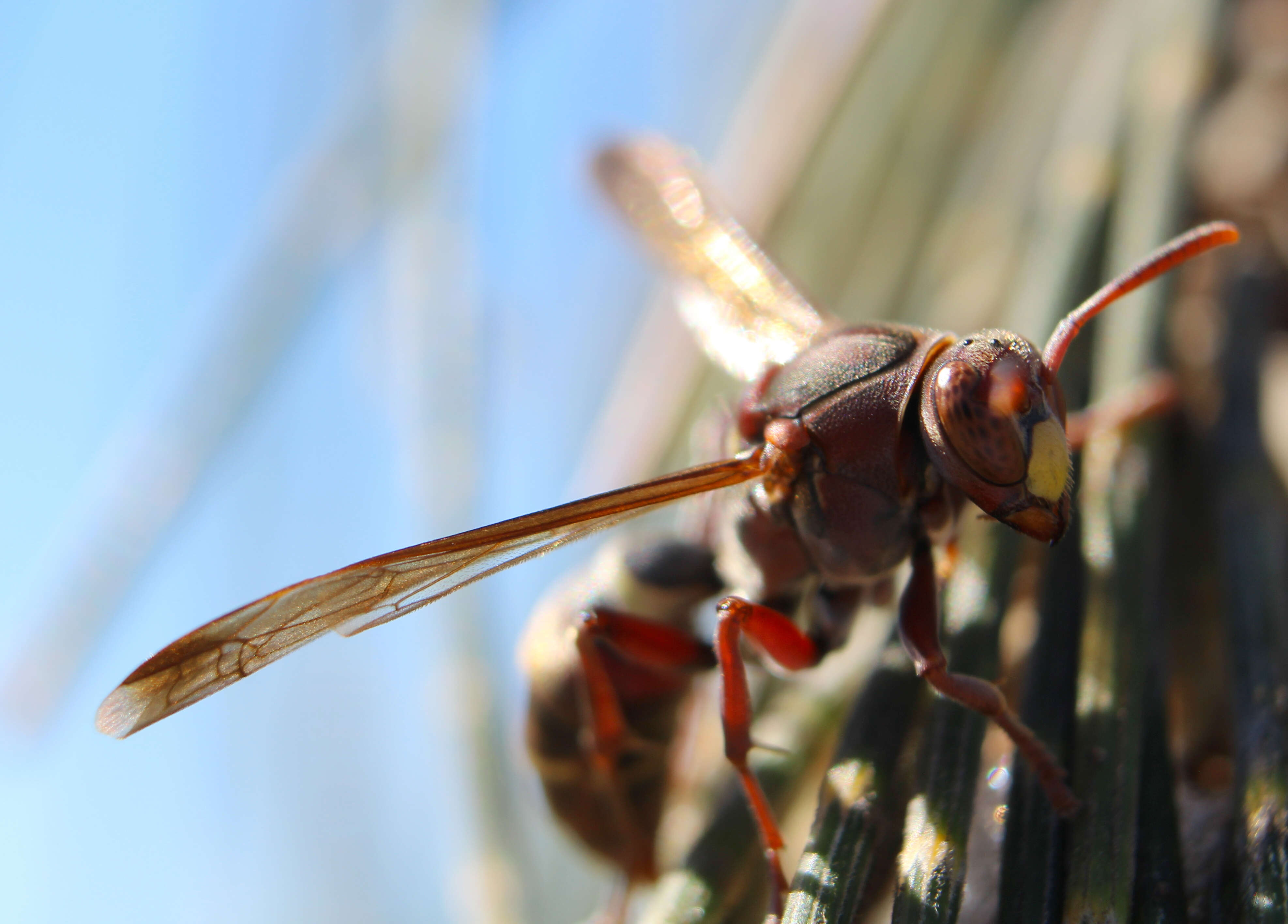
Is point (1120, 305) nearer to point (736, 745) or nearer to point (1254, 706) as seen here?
point (1254, 706)

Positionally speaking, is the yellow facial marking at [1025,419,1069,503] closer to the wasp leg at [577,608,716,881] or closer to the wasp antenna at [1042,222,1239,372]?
the wasp antenna at [1042,222,1239,372]

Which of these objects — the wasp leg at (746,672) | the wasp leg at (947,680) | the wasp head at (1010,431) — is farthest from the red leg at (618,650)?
the wasp head at (1010,431)

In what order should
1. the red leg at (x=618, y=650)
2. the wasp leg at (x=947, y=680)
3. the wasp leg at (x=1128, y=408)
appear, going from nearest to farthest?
the wasp leg at (x=947, y=680)
the wasp leg at (x=1128, y=408)
the red leg at (x=618, y=650)

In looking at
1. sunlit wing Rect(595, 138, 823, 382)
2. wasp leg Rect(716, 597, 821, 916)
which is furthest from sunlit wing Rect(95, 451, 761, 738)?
sunlit wing Rect(595, 138, 823, 382)

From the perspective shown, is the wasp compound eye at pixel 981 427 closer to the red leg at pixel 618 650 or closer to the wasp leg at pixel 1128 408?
the wasp leg at pixel 1128 408

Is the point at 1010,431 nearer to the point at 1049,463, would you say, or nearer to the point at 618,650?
the point at 1049,463

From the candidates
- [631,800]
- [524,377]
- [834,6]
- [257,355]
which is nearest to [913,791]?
[631,800]

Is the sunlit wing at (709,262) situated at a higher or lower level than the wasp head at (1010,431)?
higher
